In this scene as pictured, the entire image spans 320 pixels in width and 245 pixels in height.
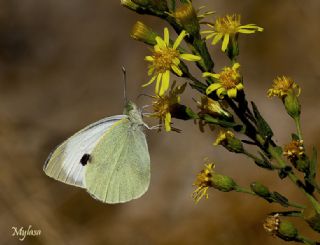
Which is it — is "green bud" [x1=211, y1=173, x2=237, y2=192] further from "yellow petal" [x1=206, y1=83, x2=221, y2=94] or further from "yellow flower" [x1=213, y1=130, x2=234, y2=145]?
"yellow petal" [x1=206, y1=83, x2=221, y2=94]

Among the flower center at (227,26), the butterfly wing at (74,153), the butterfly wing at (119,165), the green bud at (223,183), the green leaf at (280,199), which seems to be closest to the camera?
the green leaf at (280,199)

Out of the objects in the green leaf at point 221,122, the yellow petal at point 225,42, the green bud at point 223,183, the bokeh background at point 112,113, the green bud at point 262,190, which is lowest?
the bokeh background at point 112,113

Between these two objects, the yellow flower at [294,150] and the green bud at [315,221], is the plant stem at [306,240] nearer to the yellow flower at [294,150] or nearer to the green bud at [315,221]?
the green bud at [315,221]

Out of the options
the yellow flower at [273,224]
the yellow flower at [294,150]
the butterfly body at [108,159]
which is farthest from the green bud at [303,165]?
the butterfly body at [108,159]

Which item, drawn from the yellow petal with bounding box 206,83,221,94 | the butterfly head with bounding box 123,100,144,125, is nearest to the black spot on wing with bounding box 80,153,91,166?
the butterfly head with bounding box 123,100,144,125

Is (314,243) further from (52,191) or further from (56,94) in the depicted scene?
(56,94)

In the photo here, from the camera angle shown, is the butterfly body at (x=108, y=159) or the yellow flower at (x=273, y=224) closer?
the yellow flower at (x=273, y=224)
